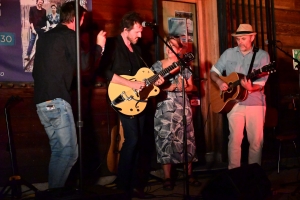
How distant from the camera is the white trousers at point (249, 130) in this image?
5.06 metres

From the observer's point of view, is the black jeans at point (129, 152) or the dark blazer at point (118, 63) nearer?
the black jeans at point (129, 152)

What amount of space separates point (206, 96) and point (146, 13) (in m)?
1.61

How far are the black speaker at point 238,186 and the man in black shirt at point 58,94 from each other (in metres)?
1.27

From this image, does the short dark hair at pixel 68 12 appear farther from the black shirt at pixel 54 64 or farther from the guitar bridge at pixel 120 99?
the guitar bridge at pixel 120 99

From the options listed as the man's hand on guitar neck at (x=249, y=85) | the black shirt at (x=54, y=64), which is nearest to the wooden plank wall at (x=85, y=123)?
the black shirt at (x=54, y=64)

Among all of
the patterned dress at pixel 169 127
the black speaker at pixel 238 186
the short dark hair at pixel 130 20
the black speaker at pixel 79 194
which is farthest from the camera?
the patterned dress at pixel 169 127

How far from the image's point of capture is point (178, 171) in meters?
5.96

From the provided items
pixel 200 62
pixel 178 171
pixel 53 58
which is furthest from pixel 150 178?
pixel 53 58

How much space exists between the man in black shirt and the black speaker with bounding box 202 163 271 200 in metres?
1.27

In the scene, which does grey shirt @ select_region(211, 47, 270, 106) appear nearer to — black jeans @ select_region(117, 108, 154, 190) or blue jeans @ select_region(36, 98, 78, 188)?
black jeans @ select_region(117, 108, 154, 190)

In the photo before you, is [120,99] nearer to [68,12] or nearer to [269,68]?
[68,12]

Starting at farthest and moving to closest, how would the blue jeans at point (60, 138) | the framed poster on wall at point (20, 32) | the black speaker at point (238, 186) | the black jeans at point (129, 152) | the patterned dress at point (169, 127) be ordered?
the patterned dress at point (169, 127) < the framed poster on wall at point (20, 32) < the black jeans at point (129, 152) < the blue jeans at point (60, 138) < the black speaker at point (238, 186)

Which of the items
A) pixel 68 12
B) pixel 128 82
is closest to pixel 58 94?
pixel 68 12

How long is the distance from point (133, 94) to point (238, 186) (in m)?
1.58
